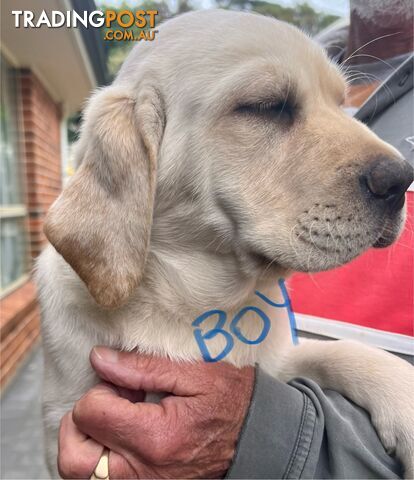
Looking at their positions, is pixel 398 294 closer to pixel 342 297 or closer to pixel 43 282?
pixel 342 297

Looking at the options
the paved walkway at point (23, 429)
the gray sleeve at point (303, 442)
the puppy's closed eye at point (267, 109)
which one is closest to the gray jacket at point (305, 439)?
the gray sleeve at point (303, 442)

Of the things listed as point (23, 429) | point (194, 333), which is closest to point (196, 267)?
point (194, 333)

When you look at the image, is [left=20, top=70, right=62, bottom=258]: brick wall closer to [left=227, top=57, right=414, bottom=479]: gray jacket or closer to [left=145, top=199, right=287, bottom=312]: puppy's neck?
[left=145, top=199, right=287, bottom=312]: puppy's neck

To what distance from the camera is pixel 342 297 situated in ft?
5.81

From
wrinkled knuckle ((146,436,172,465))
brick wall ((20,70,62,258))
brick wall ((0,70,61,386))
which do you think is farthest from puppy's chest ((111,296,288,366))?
brick wall ((20,70,62,258))

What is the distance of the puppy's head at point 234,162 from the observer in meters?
1.39

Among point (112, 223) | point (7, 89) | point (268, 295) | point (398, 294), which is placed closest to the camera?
point (112, 223)

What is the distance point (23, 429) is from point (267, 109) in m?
4.24

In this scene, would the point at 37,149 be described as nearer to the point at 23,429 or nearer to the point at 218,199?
the point at 23,429

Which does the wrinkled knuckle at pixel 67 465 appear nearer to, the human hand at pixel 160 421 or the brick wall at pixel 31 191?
the human hand at pixel 160 421

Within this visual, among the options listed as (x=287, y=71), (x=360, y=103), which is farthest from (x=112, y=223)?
(x=360, y=103)

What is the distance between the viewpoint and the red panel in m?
1.61

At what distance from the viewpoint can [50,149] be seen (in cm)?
777

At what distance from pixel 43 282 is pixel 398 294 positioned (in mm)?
1220
